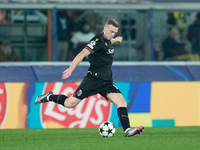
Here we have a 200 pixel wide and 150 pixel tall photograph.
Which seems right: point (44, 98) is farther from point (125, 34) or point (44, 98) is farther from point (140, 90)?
point (125, 34)

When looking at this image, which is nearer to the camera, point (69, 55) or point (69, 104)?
point (69, 104)

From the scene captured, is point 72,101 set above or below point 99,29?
above

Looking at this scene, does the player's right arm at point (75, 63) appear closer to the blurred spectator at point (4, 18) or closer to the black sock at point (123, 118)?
the black sock at point (123, 118)

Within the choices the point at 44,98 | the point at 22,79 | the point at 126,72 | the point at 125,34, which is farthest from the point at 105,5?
the point at 44,98

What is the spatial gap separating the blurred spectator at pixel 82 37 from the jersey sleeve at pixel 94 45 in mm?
6974

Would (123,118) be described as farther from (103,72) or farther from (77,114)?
(77,114)

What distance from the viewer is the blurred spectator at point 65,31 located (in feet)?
54.5

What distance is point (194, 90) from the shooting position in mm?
13148

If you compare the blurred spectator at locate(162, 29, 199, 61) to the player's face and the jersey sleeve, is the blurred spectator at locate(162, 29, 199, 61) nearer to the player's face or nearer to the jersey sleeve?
the player's face

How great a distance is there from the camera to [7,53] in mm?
16453

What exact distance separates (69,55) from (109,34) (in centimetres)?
706

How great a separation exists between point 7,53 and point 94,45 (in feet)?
24.0

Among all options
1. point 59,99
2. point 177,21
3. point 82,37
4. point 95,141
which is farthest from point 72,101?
point 177,21

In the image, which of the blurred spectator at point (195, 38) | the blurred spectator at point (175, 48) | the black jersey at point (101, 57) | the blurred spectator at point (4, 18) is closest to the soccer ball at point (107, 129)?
the black jersey at point (101, 57)
